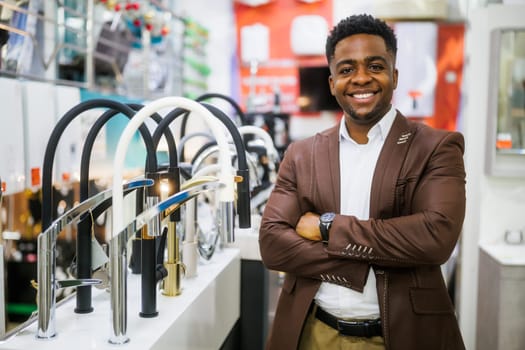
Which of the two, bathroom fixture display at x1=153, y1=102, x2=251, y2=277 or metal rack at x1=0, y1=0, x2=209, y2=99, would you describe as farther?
metal rack at x1=0, y1=0, x2=209, y2=99

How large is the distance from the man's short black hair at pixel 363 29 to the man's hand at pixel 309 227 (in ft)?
1.75

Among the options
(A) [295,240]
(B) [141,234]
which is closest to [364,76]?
(A) [295,240]

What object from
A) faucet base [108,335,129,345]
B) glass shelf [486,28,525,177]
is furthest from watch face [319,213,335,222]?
glass shelf [486,28,525,177]

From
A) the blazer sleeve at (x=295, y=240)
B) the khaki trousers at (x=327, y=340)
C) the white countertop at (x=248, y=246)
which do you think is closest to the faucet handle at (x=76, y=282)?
the blazer sleeve at (x=295, y=240)

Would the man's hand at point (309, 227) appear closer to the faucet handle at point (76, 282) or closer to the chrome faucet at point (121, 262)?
the chrome faucet at point (121, 262)

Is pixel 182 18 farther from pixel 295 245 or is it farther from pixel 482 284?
pixel 295 245

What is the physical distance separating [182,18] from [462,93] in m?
3.14

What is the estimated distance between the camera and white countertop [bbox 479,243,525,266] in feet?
9.15

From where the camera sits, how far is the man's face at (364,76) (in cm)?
162

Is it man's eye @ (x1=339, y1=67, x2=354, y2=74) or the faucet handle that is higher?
man's eye @ (x1=339, y1=67, x2=354, y2=74)

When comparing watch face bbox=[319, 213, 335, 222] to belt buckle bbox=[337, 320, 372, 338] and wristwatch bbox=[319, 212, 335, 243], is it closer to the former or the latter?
wristwatch bbox=[319, 212, 335, 243]

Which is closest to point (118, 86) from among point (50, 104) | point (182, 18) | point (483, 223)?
point (182, 18)

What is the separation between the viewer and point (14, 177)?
7.47 ft

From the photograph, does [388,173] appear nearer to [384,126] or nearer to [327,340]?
[384,126]
